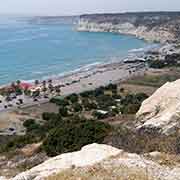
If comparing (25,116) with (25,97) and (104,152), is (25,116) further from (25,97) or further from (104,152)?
(104,152)

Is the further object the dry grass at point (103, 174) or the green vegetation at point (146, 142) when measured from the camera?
the green vegetation at point (146, 142)

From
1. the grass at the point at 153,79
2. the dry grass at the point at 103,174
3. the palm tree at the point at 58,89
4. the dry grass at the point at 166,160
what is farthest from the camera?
the grass at the point at 153,79

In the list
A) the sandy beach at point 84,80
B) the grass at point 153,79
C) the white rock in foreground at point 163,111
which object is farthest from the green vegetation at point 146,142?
the grass at point 153,79

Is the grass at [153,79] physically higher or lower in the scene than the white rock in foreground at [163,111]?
lower

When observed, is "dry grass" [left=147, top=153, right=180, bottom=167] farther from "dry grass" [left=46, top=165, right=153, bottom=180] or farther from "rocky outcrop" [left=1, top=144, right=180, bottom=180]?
"dry grass" [left=46, top=165, right=153, bottom=180]

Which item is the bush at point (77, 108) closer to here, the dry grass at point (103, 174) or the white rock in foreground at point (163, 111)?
the white rock in foreground at point (163, 111)

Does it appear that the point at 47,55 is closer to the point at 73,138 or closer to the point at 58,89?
the point at 58,89

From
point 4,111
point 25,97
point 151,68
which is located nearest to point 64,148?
point 4,111
